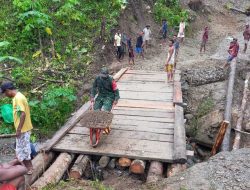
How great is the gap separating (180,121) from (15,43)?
347 inches

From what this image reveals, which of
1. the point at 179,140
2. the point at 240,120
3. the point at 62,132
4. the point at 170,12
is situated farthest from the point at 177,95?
the point at 170,12

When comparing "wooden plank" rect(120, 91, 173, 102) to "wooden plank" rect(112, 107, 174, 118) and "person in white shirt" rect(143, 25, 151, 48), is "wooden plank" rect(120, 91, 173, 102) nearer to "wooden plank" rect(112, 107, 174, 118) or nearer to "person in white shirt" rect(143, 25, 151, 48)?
"wooden plank" rect(112, 107, 174, 118)

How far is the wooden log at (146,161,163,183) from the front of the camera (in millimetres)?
6360

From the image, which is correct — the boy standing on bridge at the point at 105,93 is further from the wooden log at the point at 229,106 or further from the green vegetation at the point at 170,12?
the green vegetation at the point at 170,12

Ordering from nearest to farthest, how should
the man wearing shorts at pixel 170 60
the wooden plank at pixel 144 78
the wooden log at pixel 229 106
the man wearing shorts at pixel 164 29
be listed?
the wooden log at pixel 229 106, the man wearing shorts at pixel 170 60, the wooden plank at pixel 144 78, the man wearing shorts at pixel 164 29

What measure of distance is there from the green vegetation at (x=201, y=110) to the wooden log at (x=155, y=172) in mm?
4262

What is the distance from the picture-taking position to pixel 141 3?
67.6 ft

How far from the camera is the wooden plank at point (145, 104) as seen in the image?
985 cm

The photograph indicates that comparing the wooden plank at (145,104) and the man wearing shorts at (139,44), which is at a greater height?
the man wearing shorts at (139,44)

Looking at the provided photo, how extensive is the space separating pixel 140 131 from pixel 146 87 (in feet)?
12.8

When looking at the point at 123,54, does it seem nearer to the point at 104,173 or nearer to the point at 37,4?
the point at 37,4

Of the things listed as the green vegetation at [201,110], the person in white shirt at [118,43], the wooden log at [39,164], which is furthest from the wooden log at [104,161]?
the person in white shirt at [118,43]

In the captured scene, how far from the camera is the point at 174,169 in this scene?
261 inches

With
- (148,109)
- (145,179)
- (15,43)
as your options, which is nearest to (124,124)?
(148,109)
